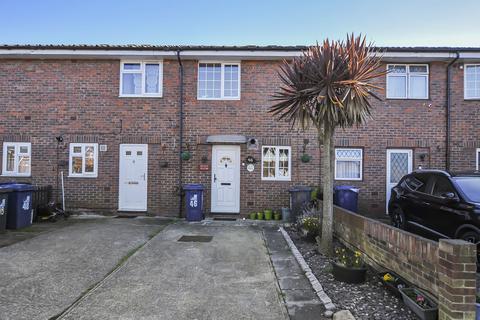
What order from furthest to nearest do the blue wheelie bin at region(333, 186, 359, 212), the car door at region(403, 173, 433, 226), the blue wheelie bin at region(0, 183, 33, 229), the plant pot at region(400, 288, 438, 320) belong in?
the blue wheelie bin at region(333, 186, 359, 212) < the blue wheelie bin at region(0, 183, 33, 229) < the car door at region(403, 173, 433, 226) < the plant pot at region(400, 288, 438, 320)

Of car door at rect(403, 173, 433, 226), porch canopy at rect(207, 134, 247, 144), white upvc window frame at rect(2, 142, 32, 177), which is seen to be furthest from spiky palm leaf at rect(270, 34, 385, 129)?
white upvc window frame at rect(2, 142, 32, 177)

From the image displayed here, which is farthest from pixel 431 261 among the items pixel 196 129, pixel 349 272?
pixel 196 129

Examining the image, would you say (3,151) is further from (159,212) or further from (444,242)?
(444,242)

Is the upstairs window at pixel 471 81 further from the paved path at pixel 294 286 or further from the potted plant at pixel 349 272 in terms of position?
the potted plant at pixel 349 272

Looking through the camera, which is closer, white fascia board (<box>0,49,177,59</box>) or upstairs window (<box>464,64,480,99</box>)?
white fascia board (<box>0,49,177,59</box>)

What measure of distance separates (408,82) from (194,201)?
7.72 meters

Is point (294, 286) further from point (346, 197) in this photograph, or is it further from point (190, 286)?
point (346, 197)

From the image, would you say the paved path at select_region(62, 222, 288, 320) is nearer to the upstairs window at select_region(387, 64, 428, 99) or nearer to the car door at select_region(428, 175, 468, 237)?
the car door at select_region(428, 175, 468, 237)

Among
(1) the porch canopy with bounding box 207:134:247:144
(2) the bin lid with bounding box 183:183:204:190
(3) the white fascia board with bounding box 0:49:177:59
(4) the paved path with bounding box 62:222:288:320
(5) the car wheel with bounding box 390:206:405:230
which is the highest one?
(3) the white fascia board with bounding box 0:49:177:59

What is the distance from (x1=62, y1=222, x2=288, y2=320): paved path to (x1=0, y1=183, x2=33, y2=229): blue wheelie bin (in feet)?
13.1

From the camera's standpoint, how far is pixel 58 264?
5.50 meters

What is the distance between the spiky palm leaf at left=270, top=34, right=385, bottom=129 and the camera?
582cm

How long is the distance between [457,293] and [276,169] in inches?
298

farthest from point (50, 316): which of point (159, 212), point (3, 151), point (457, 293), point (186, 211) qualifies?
point (3, 151)
